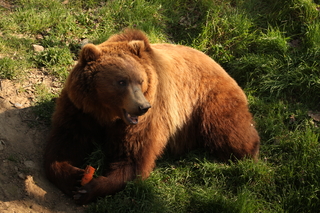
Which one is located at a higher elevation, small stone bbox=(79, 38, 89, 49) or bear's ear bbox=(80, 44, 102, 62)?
bear's ear bbox=(80, 44, 102, 62)

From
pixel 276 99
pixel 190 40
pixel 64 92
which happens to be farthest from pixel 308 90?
pixel 64 92

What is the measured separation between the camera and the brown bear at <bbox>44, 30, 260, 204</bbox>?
4.77m

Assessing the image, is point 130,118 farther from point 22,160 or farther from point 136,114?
point 22,160

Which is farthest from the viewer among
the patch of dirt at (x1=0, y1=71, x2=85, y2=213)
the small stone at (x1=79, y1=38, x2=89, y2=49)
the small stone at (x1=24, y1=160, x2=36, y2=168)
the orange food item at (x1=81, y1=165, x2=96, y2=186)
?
the small stone at (x1=79, y1=38, x2=89, y2=49)

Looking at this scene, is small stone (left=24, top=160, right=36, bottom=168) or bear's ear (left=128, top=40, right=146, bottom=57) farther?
small stone (left=24, top=160, right=36, bottom=168)

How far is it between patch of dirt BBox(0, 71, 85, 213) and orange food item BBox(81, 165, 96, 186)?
32 cm

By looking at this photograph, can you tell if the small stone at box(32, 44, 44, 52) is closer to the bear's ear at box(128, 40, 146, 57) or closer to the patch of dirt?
the patch of dirt

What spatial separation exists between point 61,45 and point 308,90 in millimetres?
4519

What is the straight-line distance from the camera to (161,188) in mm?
5285

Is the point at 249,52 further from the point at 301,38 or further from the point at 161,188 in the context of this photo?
the point at 161,188

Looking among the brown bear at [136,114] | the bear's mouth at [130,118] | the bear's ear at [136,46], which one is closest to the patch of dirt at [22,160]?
the brown bear at [136,114]

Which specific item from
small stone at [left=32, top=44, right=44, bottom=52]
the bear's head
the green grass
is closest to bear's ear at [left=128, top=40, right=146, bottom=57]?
the bear's head

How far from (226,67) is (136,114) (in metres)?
3.59

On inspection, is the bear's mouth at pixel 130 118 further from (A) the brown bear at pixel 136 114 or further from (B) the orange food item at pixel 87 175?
(B) the orange food item at pixel 87 175
